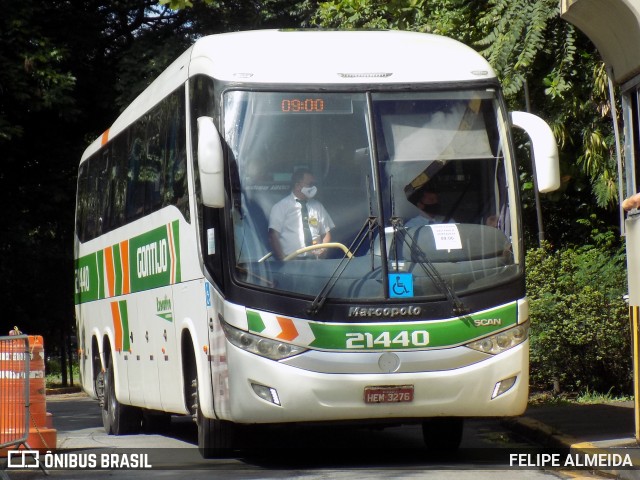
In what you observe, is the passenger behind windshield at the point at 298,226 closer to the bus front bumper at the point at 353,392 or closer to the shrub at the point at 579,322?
the bus front bumper at the point at 353,392

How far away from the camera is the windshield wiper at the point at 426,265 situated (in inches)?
385

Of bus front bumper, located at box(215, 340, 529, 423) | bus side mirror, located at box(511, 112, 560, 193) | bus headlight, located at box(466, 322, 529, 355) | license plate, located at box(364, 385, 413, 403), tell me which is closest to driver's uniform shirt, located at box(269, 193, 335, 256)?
bus front bumper, located at box(215, 340, 529, 423)

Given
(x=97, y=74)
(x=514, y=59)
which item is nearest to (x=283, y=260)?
(x=514, y=59)

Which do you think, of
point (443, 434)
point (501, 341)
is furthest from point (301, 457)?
point (501, 341)

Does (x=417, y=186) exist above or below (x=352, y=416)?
above

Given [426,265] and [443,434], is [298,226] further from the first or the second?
→ [443,434]

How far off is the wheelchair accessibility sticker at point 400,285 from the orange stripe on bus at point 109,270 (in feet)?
20.7

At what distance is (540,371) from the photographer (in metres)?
15.4

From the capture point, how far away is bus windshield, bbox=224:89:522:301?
32.3 feet

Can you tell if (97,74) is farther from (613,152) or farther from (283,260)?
(283,260)

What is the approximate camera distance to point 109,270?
15.6m

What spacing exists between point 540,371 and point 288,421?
6.46 metres

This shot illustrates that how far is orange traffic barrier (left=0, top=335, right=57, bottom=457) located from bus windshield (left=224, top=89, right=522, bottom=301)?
247 centimetres

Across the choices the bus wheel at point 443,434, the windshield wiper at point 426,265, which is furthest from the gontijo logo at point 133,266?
the bus wheel at point 443,434
